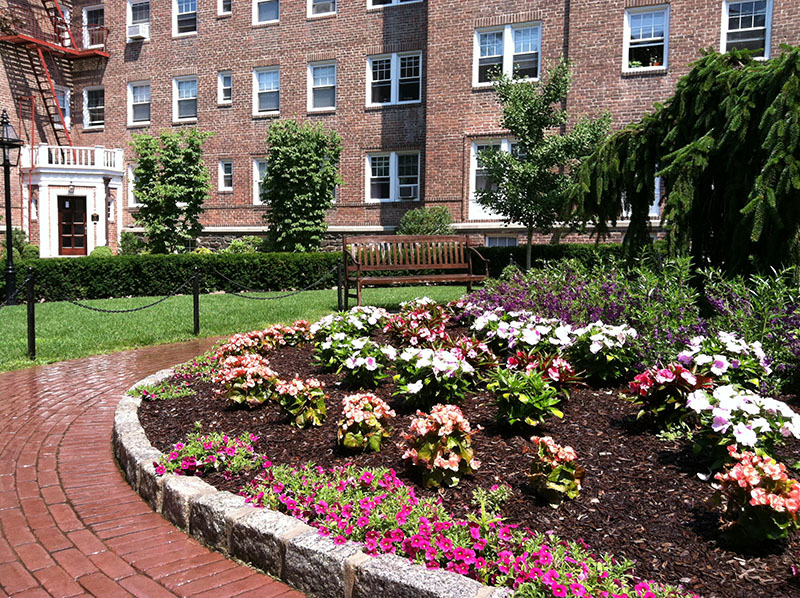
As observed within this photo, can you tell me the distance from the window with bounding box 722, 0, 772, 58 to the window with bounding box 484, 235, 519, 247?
7.26 meters

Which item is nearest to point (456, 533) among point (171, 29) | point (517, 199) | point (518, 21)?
point (517, 199)

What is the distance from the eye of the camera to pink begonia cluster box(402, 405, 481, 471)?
10.6 ft

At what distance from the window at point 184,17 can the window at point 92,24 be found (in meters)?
4.12

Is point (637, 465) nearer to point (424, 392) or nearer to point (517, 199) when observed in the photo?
point (424, 392)

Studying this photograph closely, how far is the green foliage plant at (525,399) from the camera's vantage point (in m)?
3.66

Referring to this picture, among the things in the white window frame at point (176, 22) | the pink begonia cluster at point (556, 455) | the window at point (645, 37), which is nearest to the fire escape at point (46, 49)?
the white window frame at point (176, 22)

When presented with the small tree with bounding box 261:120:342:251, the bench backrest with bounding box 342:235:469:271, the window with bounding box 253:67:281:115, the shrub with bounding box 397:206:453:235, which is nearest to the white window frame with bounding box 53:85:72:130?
the window with bounding box 253:67:281:115

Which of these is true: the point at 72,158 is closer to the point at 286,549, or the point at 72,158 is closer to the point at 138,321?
the point at 138,321

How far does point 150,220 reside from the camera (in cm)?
1916

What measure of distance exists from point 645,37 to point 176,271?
13.7 m

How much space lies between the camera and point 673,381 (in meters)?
3.57

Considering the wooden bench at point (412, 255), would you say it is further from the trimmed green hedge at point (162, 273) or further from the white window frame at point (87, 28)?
the white window frame at point (87, 28)

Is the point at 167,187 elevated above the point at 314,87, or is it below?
below

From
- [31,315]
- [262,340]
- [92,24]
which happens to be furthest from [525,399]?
[92,24]
